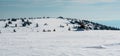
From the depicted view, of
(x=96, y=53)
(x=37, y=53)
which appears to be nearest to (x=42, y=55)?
(x=37, y=53)

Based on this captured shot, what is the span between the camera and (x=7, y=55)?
26.4 feet

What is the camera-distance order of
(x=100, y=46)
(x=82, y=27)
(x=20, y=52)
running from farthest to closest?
(x=82, y=27) → (x=100, y=46) → (x=20, y=52)

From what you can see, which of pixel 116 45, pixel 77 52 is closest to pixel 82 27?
pixel 116 45

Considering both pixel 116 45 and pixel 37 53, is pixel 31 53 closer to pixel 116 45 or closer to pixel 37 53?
pixel 37 53

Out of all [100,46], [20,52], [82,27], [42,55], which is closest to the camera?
[42,55]

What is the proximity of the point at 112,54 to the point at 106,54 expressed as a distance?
0.69 feet

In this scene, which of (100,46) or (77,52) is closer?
(77,52)

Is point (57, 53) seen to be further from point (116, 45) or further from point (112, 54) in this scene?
point (116, 45)

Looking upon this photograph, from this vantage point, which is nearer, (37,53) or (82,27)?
(37,53)

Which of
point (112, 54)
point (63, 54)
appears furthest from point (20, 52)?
point (112, 54)

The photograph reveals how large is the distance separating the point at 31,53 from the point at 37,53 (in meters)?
0.21

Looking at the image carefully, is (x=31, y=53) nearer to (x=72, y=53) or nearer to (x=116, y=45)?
(x=72, y=53)

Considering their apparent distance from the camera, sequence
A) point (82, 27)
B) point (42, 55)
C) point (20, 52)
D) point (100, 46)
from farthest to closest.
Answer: point (82, 27), point (100, 46), point (20, 52), point (42, 55)

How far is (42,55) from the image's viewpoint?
26.3 feet
